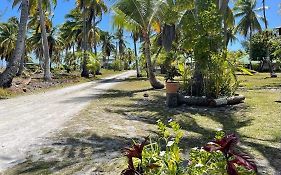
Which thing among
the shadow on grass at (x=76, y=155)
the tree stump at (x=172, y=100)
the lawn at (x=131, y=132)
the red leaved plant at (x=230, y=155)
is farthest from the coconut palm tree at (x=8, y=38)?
the red leaved plant at (x=230, y=155)

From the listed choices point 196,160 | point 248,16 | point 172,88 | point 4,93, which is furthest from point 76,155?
point 248,16

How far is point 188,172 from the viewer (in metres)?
3.07

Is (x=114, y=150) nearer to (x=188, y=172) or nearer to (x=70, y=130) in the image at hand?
(x=70, y=130)

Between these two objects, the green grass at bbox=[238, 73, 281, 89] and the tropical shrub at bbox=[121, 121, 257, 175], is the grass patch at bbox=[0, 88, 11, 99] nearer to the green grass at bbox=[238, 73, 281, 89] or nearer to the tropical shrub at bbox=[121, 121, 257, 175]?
the green grass at bbox=[238, 73, 281, 89]

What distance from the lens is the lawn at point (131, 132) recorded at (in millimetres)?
5684

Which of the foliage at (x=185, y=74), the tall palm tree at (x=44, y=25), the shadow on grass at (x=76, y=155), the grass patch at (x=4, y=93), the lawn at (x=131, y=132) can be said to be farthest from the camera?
the tall palm tree at (x=44, y=25)

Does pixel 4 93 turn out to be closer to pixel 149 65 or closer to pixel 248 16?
pixel 149 65

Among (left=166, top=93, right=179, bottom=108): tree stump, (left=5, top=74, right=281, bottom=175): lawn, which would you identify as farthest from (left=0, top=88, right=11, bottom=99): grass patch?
(left=166, top=93, right=179, bottom=108): tree stump

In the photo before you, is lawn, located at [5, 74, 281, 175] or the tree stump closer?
lawn, located at [5, 74, 281, 175]

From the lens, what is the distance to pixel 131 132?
8180 millimetres

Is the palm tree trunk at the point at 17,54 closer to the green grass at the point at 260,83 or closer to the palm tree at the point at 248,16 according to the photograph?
the green grass at the point at 260,83

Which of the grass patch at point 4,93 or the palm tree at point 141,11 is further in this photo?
the palm tree at point 141,11

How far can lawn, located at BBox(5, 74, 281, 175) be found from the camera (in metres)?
5.68

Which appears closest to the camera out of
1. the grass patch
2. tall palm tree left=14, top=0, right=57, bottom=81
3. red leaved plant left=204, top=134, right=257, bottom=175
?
red leaved plant left=204, top=134, right=257, bottom=175
